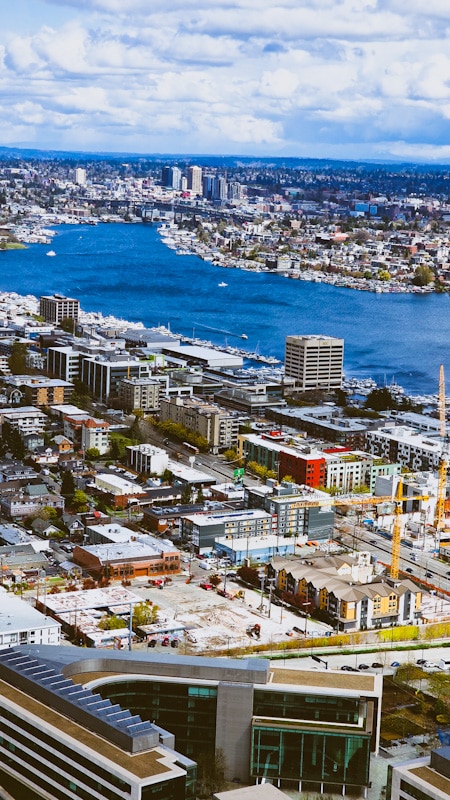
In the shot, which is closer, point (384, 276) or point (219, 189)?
point (384, 276)

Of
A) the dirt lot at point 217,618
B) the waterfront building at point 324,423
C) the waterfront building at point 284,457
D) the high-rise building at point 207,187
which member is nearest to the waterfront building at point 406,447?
the waterfront building at point 324,423

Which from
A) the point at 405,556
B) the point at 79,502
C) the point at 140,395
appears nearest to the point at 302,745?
the point at 405,556

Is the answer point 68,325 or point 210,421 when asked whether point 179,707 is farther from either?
point 68,325

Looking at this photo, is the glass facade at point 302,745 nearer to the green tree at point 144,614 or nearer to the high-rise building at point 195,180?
the green tree at point 144,614

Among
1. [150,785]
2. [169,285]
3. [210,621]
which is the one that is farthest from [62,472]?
[169,285]

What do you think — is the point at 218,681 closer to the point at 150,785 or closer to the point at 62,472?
the point at 150,785
